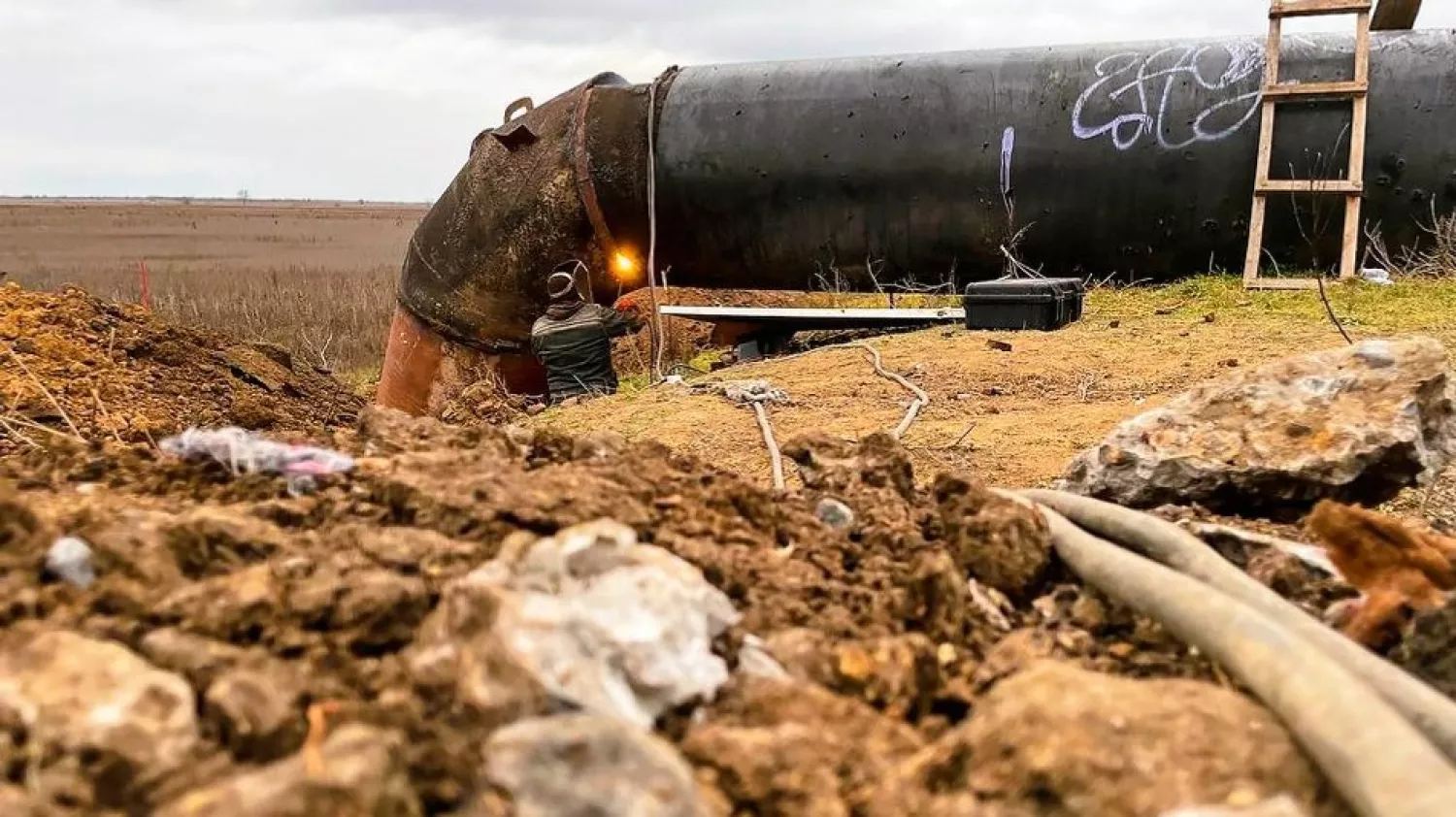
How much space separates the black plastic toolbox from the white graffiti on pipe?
4.14 ft

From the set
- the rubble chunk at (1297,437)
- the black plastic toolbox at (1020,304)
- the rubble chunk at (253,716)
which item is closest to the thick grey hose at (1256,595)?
the rubble chunk at (1297,437)

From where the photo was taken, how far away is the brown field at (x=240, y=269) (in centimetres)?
1984

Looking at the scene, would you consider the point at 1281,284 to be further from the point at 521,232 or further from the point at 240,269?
the point at 240,269

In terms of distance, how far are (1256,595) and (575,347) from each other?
6783 mm

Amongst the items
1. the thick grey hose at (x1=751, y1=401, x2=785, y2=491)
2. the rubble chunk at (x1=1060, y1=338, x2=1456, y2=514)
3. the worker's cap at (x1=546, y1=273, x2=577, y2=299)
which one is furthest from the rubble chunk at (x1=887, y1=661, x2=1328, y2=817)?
the worker's cap at (x1=546, y1=273, x2=577, y2=299)

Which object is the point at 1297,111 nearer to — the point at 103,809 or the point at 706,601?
the point at 706,601

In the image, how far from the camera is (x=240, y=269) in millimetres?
30281

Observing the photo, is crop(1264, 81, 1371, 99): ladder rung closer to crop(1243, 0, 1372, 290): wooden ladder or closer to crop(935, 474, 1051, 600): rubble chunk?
crop(1243, 0, 1372, 290): wooden ladder

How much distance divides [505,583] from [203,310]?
21.6m

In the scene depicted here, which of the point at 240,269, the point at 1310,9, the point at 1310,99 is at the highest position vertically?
the point at 1310,9

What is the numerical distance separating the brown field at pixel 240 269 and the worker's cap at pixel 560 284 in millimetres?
4772

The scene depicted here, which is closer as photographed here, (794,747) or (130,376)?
(794,747)

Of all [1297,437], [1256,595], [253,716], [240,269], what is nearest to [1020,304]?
[1297,437]

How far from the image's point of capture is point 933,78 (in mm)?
7883
